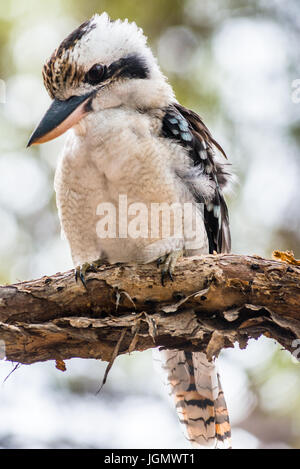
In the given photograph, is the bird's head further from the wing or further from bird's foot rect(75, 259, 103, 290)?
bird's foot rect(75, 259, 103, 290)

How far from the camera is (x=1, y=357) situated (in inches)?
88.5

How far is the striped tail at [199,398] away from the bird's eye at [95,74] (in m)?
1.28

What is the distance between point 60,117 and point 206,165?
0.74 m

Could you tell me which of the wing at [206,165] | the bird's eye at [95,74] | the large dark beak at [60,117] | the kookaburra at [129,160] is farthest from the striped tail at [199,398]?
the bird's eye at [95,74]

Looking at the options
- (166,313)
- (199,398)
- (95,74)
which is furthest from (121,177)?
(199,398)

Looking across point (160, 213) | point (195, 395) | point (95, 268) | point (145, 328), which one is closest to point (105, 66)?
point (160, 213)

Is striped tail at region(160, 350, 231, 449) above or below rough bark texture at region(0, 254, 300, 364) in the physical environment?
below

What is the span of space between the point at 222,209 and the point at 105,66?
883 millimetres

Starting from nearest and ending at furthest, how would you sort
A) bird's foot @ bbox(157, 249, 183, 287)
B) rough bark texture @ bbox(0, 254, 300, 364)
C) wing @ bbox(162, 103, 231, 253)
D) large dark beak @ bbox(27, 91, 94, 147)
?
rough bark texture @ bbox(0, 254, 300, 364) < bird's foot @ bbox(157, 249, 183, 287) < large dark beak @ bbox(27, 91, 94, 147) < wing @ bbox(162, 103, 231, 253)

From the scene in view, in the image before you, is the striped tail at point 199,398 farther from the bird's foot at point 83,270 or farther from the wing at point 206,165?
the bird's foot at point 83,270

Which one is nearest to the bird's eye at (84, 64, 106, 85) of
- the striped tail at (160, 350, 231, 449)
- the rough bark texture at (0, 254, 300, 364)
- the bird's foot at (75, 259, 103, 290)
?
the bird's foot at (75, 259, 103, 290)

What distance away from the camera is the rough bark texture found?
227 centimetres

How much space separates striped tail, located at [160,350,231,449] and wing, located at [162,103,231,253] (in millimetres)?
555
